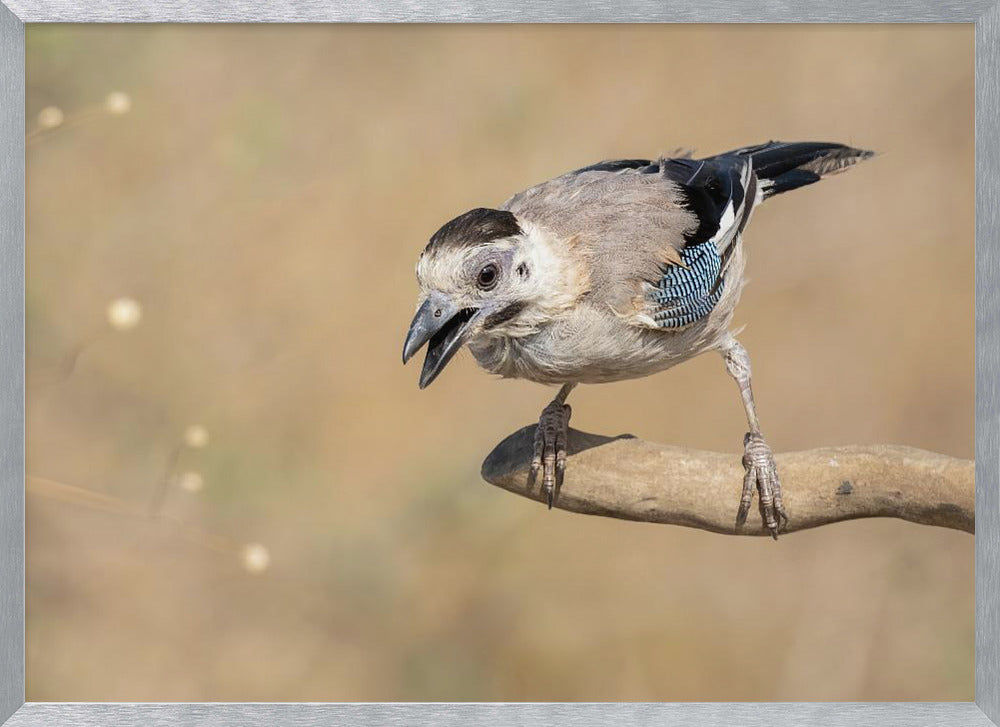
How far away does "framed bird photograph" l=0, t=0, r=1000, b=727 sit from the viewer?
98.7 inches

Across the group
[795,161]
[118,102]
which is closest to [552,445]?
[795,161]

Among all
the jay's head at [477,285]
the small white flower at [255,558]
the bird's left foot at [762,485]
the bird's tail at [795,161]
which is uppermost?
the bird's tail at [795,161]

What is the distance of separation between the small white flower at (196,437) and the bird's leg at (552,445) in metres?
0.71

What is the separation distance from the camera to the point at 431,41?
2.52 metres

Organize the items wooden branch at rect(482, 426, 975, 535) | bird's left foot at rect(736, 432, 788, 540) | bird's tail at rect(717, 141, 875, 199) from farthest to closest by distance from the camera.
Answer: bird's left foot at rect(736, 432, 788, 540)
bird's tail at rect(717, 141, 875, 199)
wooden branch at rect(482, 426, 975, 535)

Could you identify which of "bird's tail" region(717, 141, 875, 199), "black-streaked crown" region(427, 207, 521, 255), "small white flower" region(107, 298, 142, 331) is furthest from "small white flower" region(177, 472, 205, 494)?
"bird's tail" region(717, 141, 875, 199)

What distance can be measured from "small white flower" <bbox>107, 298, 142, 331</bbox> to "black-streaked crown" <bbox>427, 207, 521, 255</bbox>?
64 cm

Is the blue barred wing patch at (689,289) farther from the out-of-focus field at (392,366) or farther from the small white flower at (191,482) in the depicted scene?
the small white flower at (191,482)

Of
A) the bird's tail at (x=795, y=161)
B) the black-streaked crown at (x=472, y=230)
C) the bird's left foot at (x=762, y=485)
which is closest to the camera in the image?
the black-streaked crown at (x=472, y=230)

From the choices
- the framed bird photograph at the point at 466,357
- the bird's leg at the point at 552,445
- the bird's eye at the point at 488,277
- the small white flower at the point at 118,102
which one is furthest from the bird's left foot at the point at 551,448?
the small white flower at the point at 118,102

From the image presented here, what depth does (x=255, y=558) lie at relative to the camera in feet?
8.59

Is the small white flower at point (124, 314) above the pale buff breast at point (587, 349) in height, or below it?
above

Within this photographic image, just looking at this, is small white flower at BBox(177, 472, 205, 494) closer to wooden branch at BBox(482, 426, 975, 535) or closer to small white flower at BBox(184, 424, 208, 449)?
small white flower at BBox(184, 424, 208, 449)

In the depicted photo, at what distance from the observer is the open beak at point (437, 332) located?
2447mm
